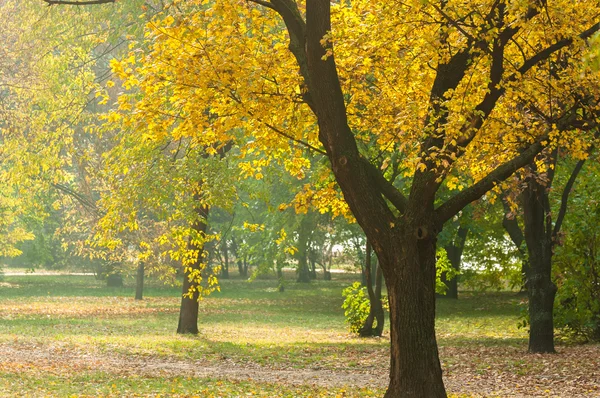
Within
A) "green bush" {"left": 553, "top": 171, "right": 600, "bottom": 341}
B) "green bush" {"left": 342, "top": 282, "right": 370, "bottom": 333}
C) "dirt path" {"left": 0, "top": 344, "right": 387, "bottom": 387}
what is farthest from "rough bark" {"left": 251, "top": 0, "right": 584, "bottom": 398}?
"green bush" {"left": 342, "top": 282, "right": 370, "bottom": 333}

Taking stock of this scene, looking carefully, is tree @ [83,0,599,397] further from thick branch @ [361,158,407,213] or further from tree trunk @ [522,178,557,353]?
tree trunk @ [522,178,557,353]

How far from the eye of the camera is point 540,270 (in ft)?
50.3

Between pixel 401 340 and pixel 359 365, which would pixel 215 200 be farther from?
pixel 401 340

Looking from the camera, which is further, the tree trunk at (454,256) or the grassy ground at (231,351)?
the tree trunk at (454,256)

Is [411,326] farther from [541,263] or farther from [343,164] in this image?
[541,263]

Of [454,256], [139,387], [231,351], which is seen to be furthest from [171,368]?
[454,256]

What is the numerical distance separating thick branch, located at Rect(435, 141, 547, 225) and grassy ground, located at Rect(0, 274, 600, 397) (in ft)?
10.9

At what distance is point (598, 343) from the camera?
53.9ft

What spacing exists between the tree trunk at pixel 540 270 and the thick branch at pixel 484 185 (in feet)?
19.6

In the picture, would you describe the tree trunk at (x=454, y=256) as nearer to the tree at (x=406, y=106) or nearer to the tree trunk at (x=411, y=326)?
the tree at (x=406, y=106)

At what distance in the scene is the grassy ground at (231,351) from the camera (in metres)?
12.0

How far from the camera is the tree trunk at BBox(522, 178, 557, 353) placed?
15258mm

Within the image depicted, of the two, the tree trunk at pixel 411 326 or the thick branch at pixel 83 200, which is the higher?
the thick branch at pixel 83 200

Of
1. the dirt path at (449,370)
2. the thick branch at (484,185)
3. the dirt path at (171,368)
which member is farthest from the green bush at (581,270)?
the thick branch at (484,185)
